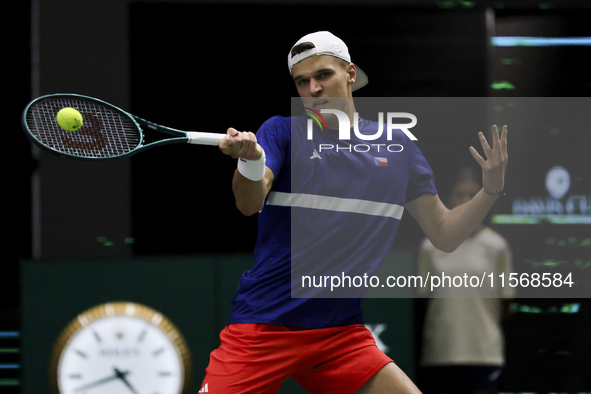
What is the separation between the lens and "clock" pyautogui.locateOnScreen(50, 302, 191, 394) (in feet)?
12.9

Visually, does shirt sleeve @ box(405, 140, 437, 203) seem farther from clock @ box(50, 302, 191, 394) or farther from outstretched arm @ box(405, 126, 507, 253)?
clock @ box(50, 302, 191, 394)

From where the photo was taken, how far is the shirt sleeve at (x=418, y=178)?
244cm

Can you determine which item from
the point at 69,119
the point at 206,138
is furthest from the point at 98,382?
the point at 206,138

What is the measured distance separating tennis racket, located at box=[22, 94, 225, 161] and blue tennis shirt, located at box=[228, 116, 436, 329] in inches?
13.9

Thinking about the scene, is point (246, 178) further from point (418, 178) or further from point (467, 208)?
point (467, 208)

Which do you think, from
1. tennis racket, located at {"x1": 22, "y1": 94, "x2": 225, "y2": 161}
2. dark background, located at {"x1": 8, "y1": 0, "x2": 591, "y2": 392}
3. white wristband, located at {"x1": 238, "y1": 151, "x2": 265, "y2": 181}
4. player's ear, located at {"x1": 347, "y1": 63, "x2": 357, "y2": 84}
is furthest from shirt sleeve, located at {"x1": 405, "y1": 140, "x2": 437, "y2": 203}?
dark background, located at {"x1": 8, "y1": 0, "x2": 591, "y2": 392}

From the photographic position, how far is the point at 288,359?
2174mm

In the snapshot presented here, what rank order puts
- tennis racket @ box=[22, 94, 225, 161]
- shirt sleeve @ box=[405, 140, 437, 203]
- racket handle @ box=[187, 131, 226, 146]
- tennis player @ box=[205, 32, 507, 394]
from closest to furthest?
racket handle @ box=[187, 131, 226, 146]
tennis player @ box=[205, 32, 507, 394]
tennis racket @ box=[22, 94, 225, 161]
shirt sleeve @ box=[405, 140, 437, 203]

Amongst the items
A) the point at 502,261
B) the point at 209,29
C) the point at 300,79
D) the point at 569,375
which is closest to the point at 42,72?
the point at 209,29

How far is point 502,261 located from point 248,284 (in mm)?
2333

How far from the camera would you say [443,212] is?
246 centimetres

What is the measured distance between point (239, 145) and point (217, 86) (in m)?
2.53

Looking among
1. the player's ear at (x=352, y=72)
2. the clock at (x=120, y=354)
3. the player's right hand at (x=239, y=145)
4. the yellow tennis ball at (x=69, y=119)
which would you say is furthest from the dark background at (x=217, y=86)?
the player's right hand at (x=239, y=145)

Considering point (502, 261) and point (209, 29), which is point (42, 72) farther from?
point (502, 261)
